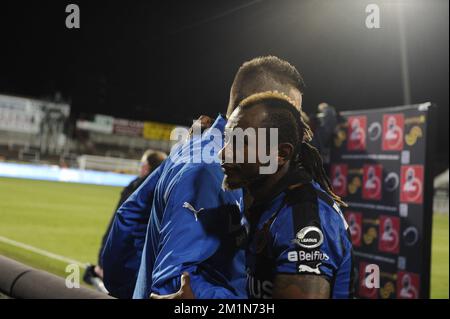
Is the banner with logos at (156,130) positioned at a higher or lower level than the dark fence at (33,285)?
higher

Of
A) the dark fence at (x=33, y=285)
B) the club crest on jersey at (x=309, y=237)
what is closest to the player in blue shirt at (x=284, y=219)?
the club crest on jersey at (x=309, y=237)

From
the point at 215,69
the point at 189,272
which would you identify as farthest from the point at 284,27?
the point at 189,272

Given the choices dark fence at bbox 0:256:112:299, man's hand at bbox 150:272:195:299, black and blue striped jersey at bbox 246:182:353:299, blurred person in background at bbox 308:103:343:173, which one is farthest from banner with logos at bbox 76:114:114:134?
man's hand at bbox 150:272:195:299

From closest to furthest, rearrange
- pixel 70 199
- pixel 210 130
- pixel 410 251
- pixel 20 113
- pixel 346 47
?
→ pixel 210 130 < pixel 346 47 < pixel 410 251 < pixel 70 199 < pixel 20 113

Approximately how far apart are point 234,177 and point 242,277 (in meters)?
0.26

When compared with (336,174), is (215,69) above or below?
above

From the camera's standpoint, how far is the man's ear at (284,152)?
1.38m

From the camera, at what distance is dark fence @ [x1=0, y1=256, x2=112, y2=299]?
1309mm

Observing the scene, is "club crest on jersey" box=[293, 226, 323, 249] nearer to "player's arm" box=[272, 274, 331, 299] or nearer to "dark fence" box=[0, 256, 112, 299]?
"player's arm" box=[272, 274, 331, 299]

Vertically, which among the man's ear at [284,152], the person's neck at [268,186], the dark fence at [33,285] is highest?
the man's ear at [284,152]

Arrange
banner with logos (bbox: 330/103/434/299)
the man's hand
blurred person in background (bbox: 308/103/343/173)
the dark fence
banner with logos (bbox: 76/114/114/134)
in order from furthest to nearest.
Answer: banner with logos (bbox: 76/114/114/134), banner with logos (bbox: 330/103/434/299), blurred person in background (bbox: 308/103/343/173), the dark fence, the man's hand

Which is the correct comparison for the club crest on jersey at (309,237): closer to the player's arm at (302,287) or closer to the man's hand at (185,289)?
the player's arm at (302,287)
